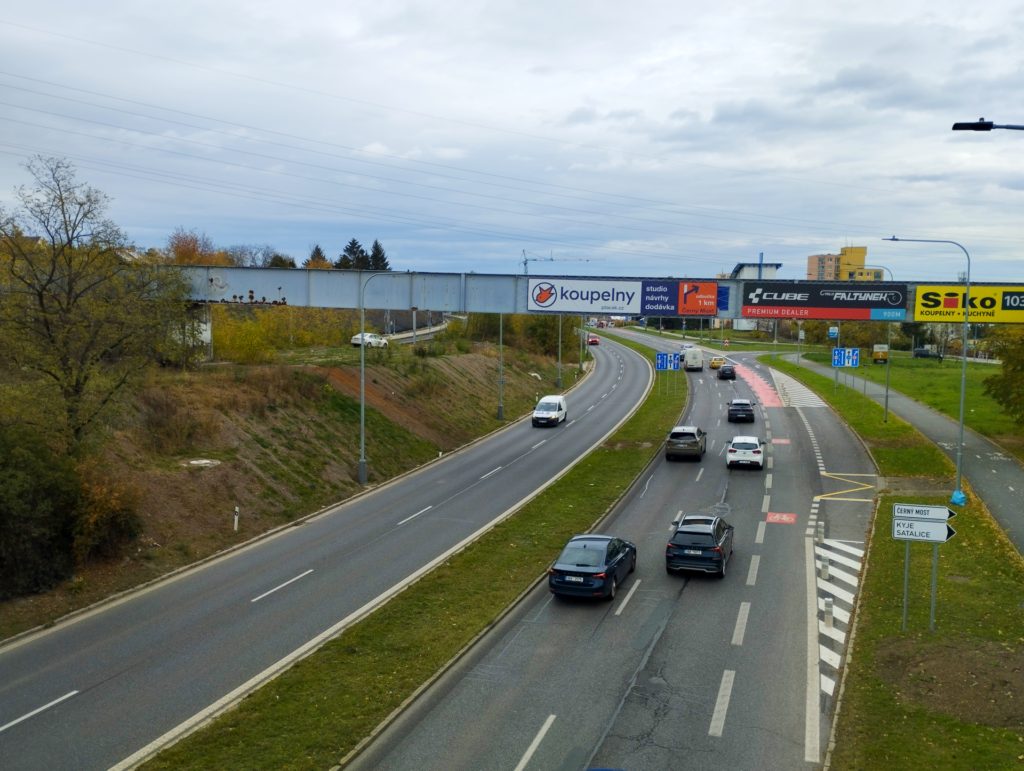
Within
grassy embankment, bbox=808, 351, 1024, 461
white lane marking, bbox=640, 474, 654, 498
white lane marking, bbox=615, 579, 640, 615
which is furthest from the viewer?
grassy embankment, bbox=808, 351, 1024, 461

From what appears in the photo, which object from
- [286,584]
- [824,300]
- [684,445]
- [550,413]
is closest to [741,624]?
[286,584]

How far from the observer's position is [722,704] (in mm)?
13516

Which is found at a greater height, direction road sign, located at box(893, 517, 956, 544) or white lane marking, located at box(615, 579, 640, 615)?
direction road sign, located at box(893, 517, 956, 544)

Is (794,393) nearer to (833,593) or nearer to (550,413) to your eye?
(550,413)

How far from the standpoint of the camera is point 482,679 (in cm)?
1462

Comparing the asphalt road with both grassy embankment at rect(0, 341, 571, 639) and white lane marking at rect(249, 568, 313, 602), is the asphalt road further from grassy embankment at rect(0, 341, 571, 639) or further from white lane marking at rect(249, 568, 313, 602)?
grassy embankment at rect(0, 341, 571, 639)

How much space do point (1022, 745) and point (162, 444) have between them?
27401 mm

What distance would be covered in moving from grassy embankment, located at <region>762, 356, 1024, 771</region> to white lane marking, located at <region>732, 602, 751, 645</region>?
226cm

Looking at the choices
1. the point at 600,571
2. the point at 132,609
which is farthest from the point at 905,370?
the point at 132,609

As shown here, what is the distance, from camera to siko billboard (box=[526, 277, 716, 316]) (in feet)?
110

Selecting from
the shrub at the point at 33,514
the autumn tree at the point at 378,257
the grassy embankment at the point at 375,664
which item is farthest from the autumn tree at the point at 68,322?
the autumn tree at the point at 378,257

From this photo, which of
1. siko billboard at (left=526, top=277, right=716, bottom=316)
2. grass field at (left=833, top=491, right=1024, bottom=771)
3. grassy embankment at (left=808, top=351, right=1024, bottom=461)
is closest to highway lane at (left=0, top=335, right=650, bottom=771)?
siko billboard at (left=526, top=277, right=716, bottom=316)

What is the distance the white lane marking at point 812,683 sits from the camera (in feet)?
39.6

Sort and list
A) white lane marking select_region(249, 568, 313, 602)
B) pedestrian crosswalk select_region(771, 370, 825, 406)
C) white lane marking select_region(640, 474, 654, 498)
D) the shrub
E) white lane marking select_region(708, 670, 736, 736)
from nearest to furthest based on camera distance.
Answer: white lane marking select_region(708, 670, 736, 736), the shrub, white lane marking select_region(249, 568, 313, 602), white lane marking select_region(640, 474, 654, 498), pedestrian crosswalk select_region(771, 370, 825, 406)
